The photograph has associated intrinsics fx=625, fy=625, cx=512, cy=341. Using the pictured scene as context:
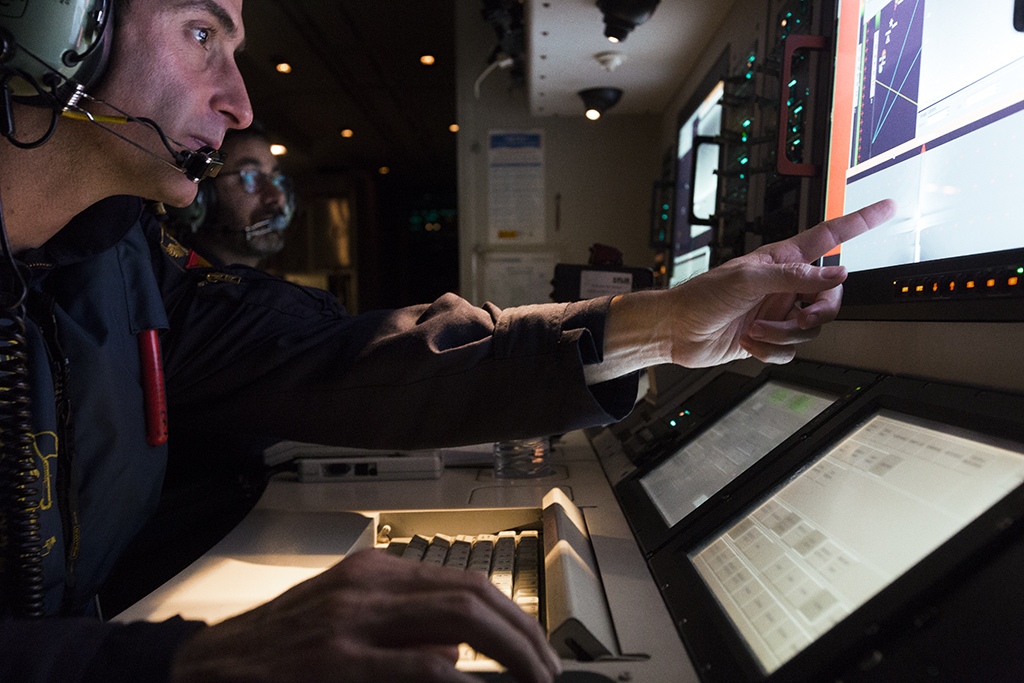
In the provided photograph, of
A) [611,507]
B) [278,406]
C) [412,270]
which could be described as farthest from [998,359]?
[412,270]

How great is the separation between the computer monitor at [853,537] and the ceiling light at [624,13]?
1.16 meters

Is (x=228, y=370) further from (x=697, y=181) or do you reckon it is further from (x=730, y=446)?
(x=697, y=181)

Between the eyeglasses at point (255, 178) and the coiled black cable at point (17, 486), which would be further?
the eyeglasses at point (255, 178)

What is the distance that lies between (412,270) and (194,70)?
761cm

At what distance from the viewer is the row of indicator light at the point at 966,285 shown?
1.69 ft

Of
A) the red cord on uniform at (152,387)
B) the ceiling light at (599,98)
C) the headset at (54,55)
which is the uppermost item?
the ceiling light at (599,98)

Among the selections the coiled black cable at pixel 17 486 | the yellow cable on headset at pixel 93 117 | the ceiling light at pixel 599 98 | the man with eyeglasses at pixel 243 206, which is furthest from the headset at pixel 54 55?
the ceiling light at pixel 599 98

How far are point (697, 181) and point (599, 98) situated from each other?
2.04ft

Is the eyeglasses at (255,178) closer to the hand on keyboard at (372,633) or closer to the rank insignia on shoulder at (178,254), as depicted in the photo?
the rank insignia on shoulder at (178,254)

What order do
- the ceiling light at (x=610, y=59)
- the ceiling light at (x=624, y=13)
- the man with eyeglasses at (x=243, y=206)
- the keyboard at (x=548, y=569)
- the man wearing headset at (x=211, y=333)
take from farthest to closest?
1. the man with eyeglasses at (x=243, y=206)
2. the ceiling light at (x=610, y=59)
3. the ceiling light at (x=624, y=13)
4. the man wearing headset at (x=211, y=333)
5. the keyboard at (x=548, y=569)

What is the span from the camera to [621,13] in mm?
1490

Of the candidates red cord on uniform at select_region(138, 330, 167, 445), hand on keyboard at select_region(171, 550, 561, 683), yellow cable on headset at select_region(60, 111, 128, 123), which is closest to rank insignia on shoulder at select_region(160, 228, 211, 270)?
red cord on uniform at select_region(138, 330, 167, 445)

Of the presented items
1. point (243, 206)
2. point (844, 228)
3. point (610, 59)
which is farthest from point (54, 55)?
point (610, 59)

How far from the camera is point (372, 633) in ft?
1.27
